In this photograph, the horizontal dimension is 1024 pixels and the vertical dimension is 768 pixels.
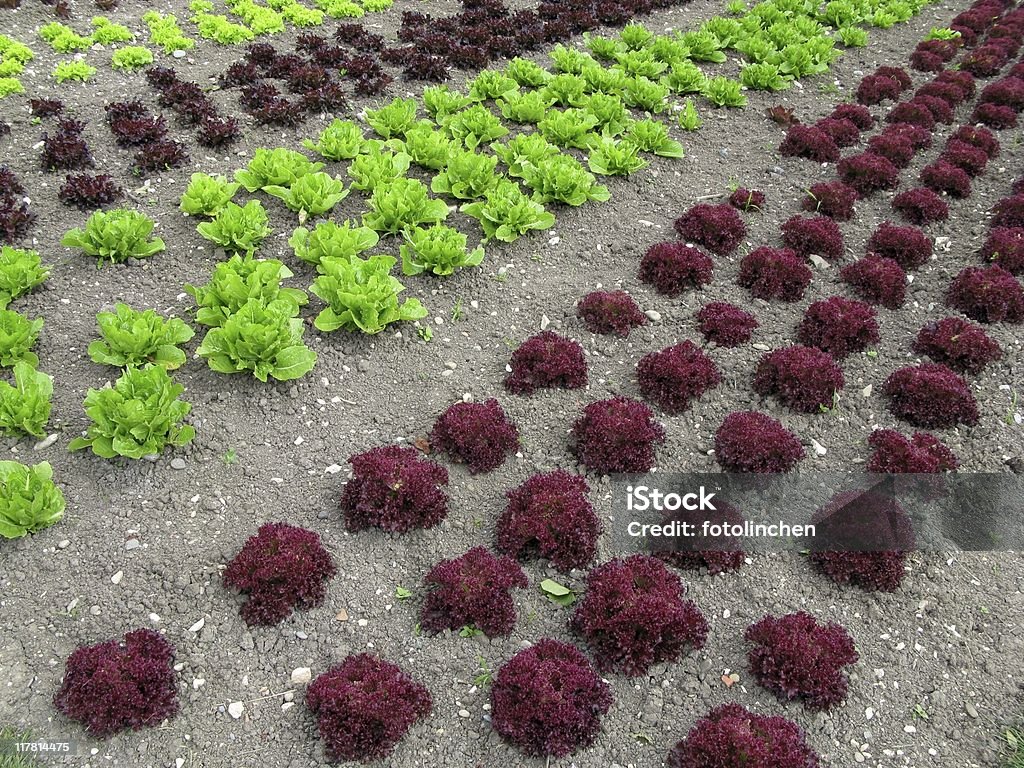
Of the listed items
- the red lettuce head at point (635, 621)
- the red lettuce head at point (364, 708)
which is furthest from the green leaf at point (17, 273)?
the red lettuce head at point (635, 621)

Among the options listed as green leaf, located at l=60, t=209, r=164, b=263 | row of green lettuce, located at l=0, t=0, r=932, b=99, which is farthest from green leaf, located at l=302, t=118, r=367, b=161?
row of green lettuce, located at l=0, t=0, r=932, b=99

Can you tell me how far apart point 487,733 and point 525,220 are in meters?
5.11

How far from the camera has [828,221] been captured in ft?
28.2

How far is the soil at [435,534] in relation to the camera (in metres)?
4.62

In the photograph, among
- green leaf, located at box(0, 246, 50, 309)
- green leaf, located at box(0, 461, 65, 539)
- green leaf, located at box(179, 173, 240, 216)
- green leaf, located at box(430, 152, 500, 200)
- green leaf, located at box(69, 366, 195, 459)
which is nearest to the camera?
green leaf, located at box(0, 461, 65, 539)

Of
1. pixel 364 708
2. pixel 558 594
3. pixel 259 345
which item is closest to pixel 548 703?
pixel 558 594

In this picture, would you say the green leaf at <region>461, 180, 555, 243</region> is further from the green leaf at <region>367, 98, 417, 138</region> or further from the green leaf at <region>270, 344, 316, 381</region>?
the green leaf at <region>270, 344, 316, 381</region>

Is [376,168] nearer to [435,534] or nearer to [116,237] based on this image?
[116,237]

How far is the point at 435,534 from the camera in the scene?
5625 millimetres

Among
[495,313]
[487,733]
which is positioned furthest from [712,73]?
[487,733]

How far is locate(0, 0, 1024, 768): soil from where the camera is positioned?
462 centimetres

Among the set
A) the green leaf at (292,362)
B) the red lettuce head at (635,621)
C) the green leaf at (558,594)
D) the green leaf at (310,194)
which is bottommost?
the green leaf at (558,594)

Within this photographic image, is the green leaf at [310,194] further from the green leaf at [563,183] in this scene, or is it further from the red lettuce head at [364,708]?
the red lettuce head at [364,708]

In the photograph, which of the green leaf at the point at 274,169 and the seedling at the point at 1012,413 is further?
the green leaf at the point at 274,169
